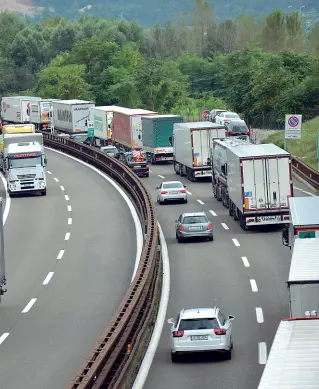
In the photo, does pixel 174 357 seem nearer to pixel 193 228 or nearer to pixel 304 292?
pixel 304 292

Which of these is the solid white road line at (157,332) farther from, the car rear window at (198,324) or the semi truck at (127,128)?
the semi truck at (127,128)

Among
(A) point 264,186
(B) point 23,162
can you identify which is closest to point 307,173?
(B) point 23,162

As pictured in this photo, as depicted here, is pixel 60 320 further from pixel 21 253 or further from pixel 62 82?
pixel 62 82

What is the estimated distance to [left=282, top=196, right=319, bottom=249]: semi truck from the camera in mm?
31219

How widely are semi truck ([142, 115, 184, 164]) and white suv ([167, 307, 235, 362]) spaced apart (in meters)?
49.6

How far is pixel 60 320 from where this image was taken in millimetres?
31641

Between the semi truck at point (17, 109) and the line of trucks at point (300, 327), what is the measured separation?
83.8 m

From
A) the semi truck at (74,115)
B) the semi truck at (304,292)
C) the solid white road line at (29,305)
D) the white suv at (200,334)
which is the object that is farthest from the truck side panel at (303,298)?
the semi truck at (74,115)

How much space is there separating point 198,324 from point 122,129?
59.3 meters

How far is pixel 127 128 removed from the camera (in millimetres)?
82000

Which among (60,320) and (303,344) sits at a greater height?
(303,344)

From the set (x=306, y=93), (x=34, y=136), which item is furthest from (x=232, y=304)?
(x=306, y=93)

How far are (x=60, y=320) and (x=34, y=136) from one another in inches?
1532

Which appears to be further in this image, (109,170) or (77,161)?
(77,161)
